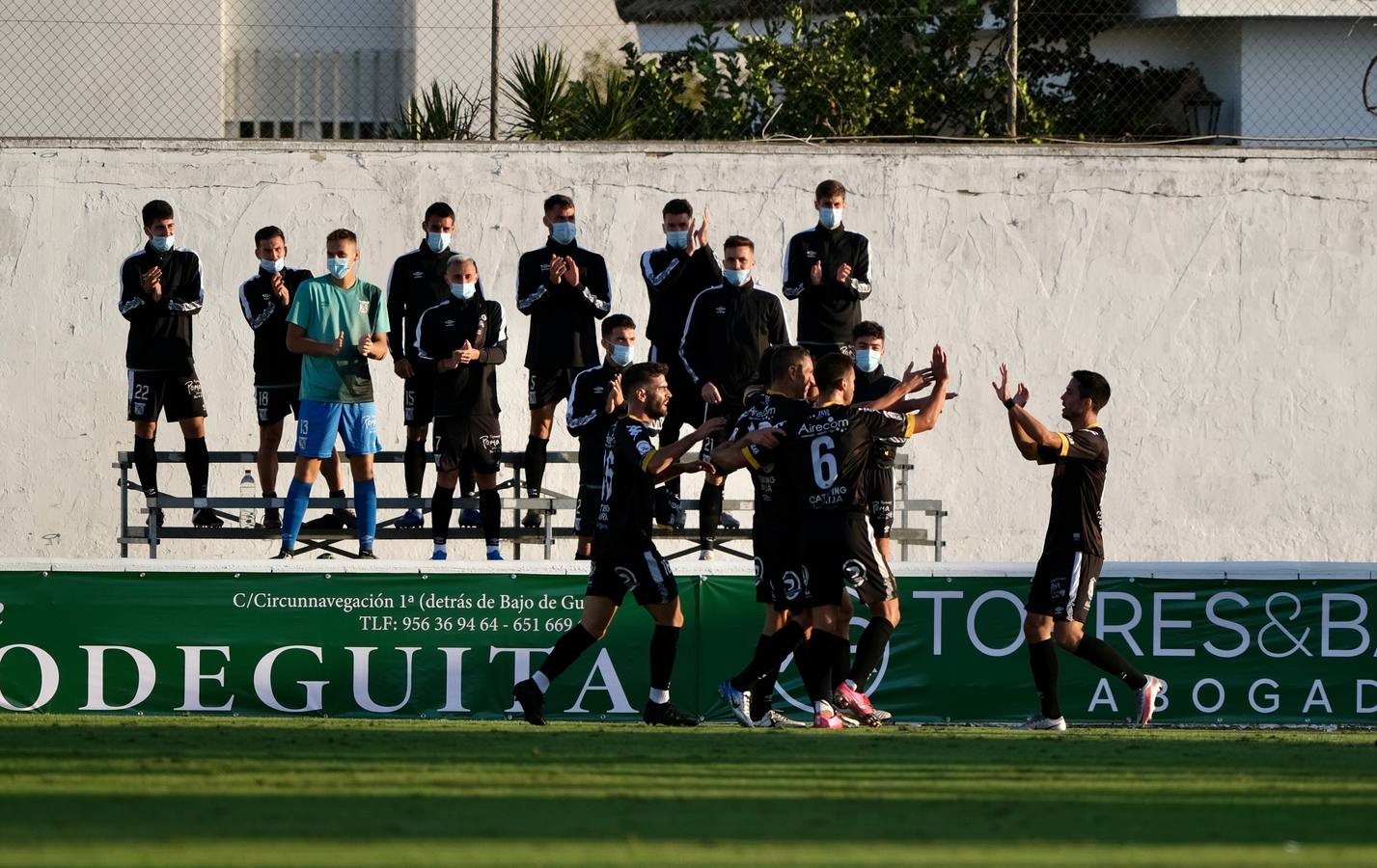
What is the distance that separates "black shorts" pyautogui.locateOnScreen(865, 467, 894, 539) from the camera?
11.2 meters

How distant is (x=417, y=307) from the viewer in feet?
43.0

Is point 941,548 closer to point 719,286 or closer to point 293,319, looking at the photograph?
point 719,286

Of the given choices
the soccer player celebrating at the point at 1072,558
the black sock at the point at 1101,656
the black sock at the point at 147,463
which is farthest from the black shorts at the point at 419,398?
the black sock at the point at 1101,656

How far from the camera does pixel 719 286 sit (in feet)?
40.9

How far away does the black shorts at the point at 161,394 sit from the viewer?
12.9 m

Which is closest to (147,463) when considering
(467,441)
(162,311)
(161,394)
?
(161,394)

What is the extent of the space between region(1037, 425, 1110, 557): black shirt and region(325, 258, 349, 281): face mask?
514 centimetres

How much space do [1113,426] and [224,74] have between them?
353 inches

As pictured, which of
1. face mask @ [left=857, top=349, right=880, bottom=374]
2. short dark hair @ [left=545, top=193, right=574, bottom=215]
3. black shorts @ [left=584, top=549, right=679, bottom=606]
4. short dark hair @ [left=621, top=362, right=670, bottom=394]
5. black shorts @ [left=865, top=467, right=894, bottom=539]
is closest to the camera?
black shorts @ [left=584, top=549, right=679, bottom=606]

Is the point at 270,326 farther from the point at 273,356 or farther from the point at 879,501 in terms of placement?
the point at 879,501

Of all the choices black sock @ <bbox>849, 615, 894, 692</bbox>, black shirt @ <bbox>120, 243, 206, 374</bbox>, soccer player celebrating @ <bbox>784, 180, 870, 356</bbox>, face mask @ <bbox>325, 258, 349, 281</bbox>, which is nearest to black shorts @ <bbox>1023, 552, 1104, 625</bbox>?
black sock @ <bbox>849, 615, 894, 692</bbox>

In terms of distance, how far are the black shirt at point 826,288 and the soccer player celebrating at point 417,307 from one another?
8.31ft

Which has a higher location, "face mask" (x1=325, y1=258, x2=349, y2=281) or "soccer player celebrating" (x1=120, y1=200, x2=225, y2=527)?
"face mask" (x1=325, y1=258, x2=349, y2=281)

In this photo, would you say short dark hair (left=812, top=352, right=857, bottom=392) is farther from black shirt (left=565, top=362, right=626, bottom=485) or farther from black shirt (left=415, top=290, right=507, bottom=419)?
black shirt (left=415, top=290, right=507, bottom=419)
